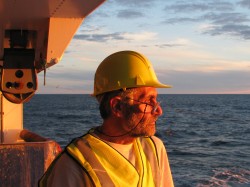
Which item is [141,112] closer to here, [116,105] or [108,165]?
[116,105]

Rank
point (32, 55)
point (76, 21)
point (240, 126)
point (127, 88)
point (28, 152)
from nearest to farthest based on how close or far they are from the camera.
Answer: point (127, 88) → point (76, 21) → point (28, 152) → point (32, 55) → point (240, 126)

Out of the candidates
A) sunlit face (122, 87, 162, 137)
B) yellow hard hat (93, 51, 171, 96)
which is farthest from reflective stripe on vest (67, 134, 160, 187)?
yellow hard hat (93, 51, 171, 96)

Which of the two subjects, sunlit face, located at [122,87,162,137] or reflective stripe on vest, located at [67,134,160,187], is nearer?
reflective stripe on vest, located at [67,134,160,187]

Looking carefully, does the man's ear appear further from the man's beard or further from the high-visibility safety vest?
the high-visibility safety vest

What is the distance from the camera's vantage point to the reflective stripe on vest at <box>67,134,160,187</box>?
6.81 ft

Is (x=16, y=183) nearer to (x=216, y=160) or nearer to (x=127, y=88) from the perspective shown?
(x=127, y=88)

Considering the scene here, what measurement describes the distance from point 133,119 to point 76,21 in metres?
2.69

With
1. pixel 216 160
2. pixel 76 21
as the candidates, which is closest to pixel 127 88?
pixel 76 21

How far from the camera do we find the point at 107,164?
7.01 ft

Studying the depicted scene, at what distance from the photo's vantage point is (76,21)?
15.8ft

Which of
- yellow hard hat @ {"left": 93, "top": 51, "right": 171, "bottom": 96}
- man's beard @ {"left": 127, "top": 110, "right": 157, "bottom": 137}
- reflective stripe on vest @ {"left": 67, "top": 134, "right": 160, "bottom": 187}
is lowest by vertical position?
reflective stripe on vest @ {"left": 67, "top": 134, "right": 160, "bottom": 187}

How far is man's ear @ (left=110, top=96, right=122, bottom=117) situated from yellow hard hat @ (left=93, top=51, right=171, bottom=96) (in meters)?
0.06

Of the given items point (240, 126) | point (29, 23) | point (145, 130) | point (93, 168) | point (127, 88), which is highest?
Answer: point (29, 23)

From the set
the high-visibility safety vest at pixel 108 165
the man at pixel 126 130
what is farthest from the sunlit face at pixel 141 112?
the high-visibility safety vest at pixel 108 165
